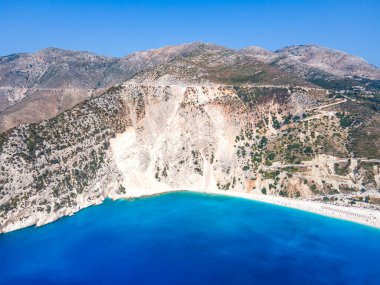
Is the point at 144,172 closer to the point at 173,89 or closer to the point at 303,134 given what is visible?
the point at 173,89

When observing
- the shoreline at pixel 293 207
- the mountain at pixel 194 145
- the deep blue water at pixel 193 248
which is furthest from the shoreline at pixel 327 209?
the mountain at pixel 194 145

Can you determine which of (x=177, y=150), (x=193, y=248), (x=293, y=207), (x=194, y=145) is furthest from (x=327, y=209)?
(x=177, y=150)

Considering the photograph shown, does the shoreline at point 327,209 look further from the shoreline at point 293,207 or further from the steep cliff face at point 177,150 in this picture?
the steep cliff face at point 177,150

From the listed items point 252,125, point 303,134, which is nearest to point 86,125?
point 252,125

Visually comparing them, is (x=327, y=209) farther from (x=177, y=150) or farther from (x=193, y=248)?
(x=177, y=150)

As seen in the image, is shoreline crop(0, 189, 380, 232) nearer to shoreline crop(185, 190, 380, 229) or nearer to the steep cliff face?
shoreline crop(185, 190, 380, 229)

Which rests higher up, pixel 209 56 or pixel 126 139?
pixel 209 56

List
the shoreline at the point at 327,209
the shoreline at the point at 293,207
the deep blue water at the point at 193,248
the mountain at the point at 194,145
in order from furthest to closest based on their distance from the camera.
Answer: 1. the mountain at the point at 194,145
2. the shoreline at the point at 327,209
3. the shoreline at the point at 293,207
4. the deep blue water at the point at 193,248
